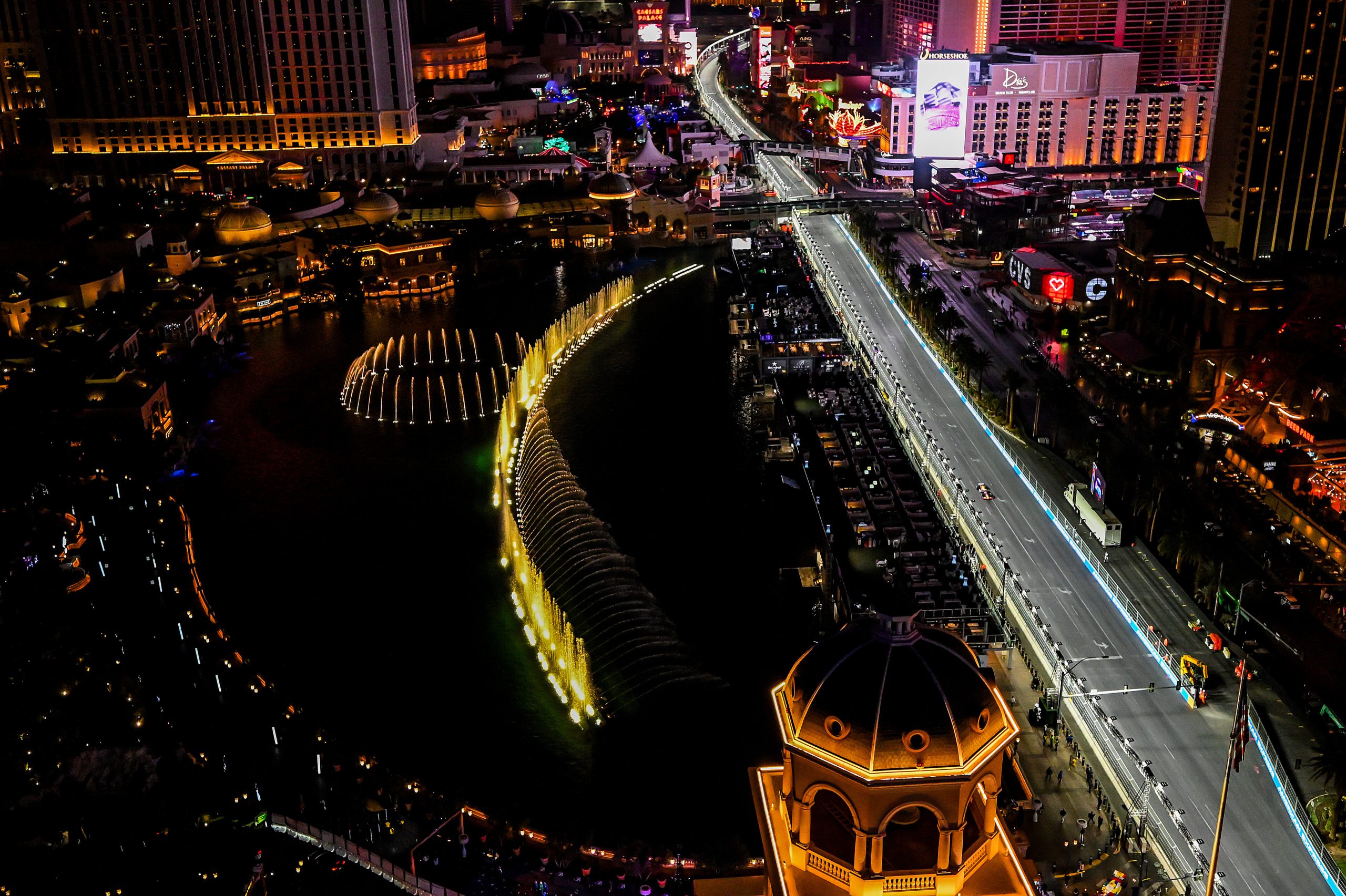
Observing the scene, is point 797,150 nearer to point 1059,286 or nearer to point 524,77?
point 524,77

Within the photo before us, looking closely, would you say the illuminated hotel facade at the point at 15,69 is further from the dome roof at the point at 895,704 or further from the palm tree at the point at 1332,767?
the dome roof at the point at 895,704

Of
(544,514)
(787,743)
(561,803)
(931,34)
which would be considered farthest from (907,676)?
(931,34)

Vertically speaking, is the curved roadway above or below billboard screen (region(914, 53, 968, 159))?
below

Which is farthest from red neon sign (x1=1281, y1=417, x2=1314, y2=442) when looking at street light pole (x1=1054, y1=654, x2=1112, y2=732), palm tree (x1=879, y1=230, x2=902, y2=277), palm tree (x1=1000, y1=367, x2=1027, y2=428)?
palm tree (x1=879, y1=230, x2=902, y2=277)

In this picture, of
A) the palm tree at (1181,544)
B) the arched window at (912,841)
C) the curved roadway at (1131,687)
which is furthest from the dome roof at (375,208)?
the arched window at (912,841)

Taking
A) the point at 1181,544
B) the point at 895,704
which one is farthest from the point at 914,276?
the point at 895,704

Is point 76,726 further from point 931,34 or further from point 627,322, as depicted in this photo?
point 931,34

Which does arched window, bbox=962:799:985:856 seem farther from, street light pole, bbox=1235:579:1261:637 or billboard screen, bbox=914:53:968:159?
billboard screen, bbox=914:53:968:159
